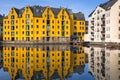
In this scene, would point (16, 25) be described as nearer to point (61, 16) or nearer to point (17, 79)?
point (61, 16)

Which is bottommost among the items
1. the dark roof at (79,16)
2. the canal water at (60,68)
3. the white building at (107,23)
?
the canal water at (60,68)

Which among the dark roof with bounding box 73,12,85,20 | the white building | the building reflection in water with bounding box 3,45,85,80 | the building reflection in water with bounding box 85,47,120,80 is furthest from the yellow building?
the building reflection in water with bounding box 85,47,120,80

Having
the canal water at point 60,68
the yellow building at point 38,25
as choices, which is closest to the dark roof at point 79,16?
the yellow building at point 38,25

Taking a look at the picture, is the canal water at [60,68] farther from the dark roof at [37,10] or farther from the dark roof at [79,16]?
the dark roof at [79,16]

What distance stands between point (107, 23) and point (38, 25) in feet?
125

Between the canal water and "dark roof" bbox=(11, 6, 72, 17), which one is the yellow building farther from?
the canal water

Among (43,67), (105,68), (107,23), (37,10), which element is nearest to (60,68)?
(43,67)

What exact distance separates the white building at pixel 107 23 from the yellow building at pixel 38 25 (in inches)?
676

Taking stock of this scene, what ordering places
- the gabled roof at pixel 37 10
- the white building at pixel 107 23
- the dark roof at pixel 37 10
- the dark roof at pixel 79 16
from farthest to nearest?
the dark roof at pixel 79 16 → the dark roof at pixel 37 10 → the gabled roof at pixel 37 10 → the white building at pixel 107 23

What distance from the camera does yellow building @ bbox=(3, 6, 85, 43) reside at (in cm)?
12988

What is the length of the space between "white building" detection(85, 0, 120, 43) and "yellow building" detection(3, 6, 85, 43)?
17.2 m

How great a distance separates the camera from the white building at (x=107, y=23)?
346 ft

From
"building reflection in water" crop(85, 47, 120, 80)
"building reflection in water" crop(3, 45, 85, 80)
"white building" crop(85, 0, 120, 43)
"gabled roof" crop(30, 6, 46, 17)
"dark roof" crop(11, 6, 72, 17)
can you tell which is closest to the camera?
"building reflection in water" crop(85, 47, 120, 80)

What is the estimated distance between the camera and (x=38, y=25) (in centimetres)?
13050
